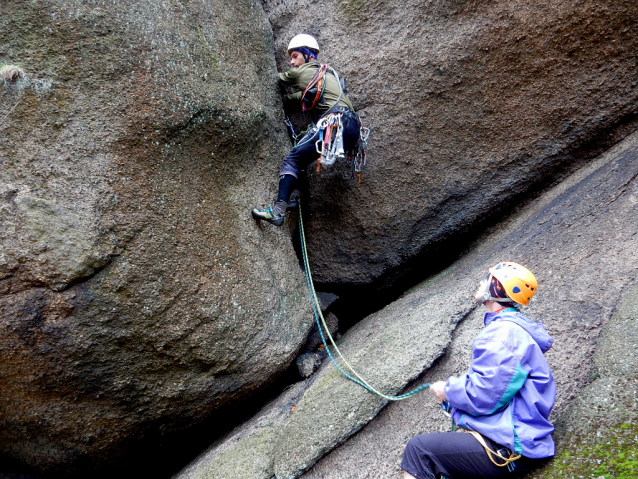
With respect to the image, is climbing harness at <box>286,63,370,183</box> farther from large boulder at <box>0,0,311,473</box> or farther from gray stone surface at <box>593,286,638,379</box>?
gray stone surface at <box>593,286,638,379</box>

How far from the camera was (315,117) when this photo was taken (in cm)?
550

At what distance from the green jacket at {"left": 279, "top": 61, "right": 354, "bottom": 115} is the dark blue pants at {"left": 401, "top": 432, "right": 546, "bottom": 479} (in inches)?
143

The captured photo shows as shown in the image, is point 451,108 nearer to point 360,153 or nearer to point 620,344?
point 360,153

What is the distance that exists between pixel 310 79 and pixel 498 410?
4.01m

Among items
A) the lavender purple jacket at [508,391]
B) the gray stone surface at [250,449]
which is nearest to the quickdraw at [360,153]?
the gray stone surface at [250,449]

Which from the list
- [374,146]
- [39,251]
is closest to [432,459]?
[39,251]

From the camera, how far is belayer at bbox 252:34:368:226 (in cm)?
505

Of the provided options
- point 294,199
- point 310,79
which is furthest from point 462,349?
point 310,79

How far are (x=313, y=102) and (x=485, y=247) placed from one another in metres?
2.61

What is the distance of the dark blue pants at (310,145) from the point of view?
5.14m

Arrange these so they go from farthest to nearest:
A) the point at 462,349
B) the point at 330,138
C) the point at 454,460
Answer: the point at 330,138 < the point at 462,349 < the point at 454,460

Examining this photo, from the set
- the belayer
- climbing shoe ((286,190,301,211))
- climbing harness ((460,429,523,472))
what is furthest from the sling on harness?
climbing harness ((460,429,523,472))

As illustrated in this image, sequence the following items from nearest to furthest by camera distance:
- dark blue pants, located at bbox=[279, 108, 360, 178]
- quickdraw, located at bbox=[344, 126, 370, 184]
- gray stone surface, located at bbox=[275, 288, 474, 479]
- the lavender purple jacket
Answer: the lavender purple jacket → gray stone surface, located at bbox=[275, 288, 474, 479] → dark blue pants, located at bbox=[279, 108, 360, 178] → quickdraw, located at bbox=[344, 126, 370, 184]

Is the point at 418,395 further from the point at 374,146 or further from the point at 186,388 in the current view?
the point at 374,146
